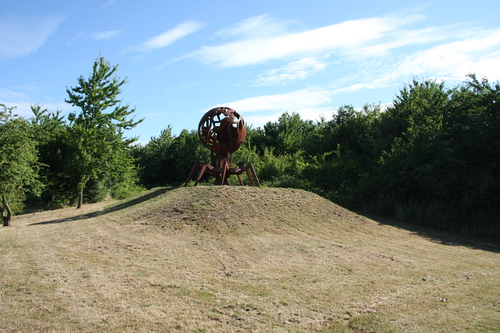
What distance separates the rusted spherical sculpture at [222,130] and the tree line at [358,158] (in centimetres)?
587

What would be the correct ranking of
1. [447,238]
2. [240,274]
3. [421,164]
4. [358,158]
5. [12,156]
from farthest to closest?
[358,158]
[421,164]
[12,156]
[447,238]
[240,274]

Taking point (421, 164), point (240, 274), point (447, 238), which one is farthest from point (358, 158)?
point (240, 274)

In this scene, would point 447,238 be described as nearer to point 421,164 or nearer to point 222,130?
point 421,164

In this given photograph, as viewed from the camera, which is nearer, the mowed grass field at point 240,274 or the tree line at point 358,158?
the mowed grass field at point 240,274

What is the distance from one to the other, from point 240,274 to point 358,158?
14.3 meters

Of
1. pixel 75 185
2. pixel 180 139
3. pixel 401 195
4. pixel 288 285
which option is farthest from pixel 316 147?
pixel 288 285

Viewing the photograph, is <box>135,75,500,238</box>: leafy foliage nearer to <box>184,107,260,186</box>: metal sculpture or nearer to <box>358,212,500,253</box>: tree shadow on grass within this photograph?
<box>358,212,500,253</box>: tree shadow on grass

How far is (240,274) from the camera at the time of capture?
6355 millimetres

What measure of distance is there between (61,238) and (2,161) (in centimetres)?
561

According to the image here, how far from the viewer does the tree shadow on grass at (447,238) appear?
10.4 metres

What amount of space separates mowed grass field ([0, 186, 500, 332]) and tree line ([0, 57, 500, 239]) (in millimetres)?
2645

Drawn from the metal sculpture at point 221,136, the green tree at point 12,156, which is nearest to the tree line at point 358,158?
the green tree at point 12,156

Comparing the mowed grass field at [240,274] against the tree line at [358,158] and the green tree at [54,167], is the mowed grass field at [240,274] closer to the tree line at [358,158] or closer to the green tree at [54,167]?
the tree line at [358,158]

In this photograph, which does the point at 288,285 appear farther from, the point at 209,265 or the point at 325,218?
the point at 325,218
